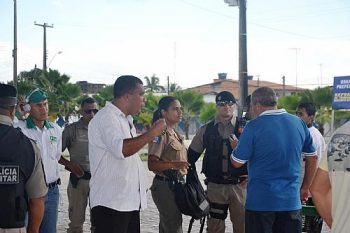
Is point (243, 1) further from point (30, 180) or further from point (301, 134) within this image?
point (30, 180)

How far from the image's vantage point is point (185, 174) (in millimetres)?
5230

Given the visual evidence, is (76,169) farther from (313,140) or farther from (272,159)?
(313,140)

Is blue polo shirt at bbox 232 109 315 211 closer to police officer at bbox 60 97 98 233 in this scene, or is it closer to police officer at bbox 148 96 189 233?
police officer at bbox 148 96 189 233

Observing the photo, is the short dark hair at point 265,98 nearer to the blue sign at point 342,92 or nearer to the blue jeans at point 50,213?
the blue jeans at point 50,213

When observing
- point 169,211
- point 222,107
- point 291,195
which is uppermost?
point 222,107

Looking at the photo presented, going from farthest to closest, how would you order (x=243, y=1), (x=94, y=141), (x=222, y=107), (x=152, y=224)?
(x=243, y=1)
(x=152, y=224)
(x=222, y=107)
(x=94, y=141)

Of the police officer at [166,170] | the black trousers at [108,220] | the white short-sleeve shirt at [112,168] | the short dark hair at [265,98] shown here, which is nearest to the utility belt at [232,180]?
the police officer at [166,170]

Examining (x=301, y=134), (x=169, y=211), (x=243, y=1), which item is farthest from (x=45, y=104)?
(x=243, y=1)

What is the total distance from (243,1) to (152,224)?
6.31 metres

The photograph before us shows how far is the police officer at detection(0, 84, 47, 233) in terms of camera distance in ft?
9.73

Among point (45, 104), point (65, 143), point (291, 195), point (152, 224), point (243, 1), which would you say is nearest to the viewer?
point (291, 195)

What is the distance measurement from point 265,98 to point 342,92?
10.9 meters

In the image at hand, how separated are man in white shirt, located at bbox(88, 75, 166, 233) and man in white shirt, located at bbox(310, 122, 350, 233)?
1474 millimetres

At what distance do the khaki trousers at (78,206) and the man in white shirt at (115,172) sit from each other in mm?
2383
